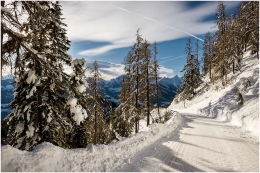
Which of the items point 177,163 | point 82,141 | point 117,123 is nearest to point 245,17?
point 177,163

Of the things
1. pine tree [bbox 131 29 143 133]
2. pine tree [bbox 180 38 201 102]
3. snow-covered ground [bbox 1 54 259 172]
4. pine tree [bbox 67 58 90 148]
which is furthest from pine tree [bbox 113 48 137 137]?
pine tree [bbox 180 38 201 102]

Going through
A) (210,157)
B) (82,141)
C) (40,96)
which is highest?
(40,96)

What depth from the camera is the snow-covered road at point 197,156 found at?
319 inches

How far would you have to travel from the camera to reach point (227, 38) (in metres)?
30.2

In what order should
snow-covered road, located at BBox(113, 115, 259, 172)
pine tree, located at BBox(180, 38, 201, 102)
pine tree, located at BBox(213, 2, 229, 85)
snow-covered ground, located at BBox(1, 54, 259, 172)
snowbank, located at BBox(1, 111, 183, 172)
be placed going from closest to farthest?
snowbank, located at BBox(1, 111, 183, 172) → snow-covered ground, located at BBox(1, 54, 259, 172) → snow-covered road, located at BBox(113, 115, 259, 172) → pine tree, located at BBox(213, 2, 229, 85) → pine tree, located at BBox(180, 38, 201, 102)

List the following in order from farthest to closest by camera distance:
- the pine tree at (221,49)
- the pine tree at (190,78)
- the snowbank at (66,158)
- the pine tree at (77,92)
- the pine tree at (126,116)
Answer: the pine tree at (190,78), the pine tree at (221,49), the pine tree at (126,116), the pine tree at (77,92), the snowbank at (66,158)

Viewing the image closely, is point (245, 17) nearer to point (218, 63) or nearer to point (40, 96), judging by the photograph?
point (40, 96)

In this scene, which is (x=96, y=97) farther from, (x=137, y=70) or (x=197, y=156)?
(x=197, y=156)

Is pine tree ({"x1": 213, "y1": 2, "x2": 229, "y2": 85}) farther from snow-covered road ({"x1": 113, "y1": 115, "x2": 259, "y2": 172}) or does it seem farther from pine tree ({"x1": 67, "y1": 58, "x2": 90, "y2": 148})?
pine tree ({"x1": 67, "y1": 58, "x2": 90, "y2": 148})

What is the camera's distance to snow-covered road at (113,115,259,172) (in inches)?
319

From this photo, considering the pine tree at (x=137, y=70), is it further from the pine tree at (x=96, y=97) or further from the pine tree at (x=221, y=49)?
the pine tree at (x=221, y=49)

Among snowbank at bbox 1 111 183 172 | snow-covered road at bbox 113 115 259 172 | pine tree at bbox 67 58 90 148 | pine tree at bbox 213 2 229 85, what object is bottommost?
snow-covered road at bbox 113 115 259 172

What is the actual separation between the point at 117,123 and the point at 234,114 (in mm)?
13289

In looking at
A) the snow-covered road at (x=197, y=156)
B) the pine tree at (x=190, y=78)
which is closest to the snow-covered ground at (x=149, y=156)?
the snow-covered road at (x=197, y=156)
